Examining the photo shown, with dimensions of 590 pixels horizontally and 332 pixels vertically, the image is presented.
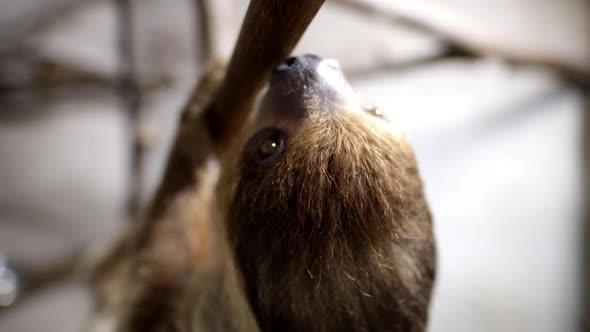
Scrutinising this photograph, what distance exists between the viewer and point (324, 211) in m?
0.89

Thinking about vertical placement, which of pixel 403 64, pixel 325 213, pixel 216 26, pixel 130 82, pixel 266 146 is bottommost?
pixel 325 213

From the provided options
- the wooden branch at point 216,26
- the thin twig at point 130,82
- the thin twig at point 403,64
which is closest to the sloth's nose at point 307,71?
the wooden branch at point 216,26

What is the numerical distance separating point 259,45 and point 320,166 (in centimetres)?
26

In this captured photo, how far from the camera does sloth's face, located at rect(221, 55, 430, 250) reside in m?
0.88

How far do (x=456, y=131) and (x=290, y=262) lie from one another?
277 centimetres

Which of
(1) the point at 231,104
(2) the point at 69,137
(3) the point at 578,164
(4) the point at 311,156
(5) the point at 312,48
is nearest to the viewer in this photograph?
(4) the point at 311,156

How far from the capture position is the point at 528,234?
11.8 feet

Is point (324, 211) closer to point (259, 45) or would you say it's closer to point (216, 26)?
point (259, 45)

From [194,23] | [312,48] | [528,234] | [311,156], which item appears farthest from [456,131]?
[311,156]

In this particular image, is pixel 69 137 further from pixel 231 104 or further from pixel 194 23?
pixel 231 104

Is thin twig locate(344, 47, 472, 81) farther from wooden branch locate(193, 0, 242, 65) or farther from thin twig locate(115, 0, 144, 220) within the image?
thin twig locate(115, 0, 144, 220)

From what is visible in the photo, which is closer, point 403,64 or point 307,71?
point 307,71

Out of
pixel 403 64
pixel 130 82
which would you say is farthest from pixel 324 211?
pixel 130 82

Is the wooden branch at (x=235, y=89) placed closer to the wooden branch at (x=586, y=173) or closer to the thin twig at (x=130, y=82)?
the thin twig at (x=130, y=82)
